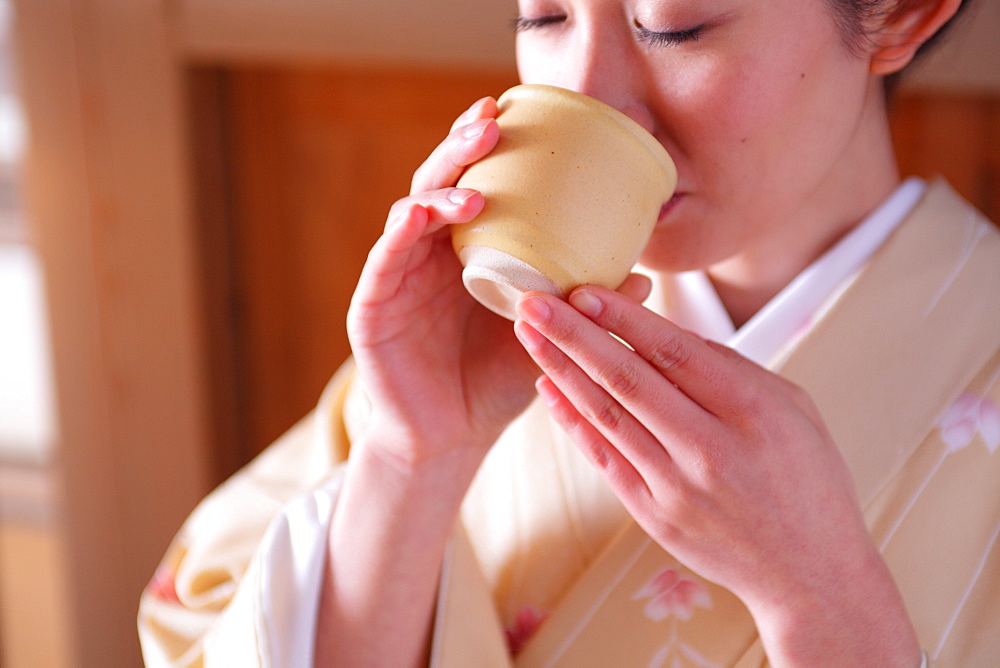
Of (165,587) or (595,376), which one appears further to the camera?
(165,587)

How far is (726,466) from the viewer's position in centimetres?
61

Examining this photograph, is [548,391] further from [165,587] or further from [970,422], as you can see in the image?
[165,587]

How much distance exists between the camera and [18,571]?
70.6 inches

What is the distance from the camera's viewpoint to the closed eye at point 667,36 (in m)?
0.71

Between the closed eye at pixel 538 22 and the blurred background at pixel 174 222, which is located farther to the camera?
the blurred background at pixel 174 222

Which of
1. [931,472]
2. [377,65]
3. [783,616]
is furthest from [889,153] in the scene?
[377,65]

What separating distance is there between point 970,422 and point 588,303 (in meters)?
0.45

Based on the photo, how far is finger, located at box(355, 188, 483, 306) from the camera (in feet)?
2.02

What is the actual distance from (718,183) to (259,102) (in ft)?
4.10

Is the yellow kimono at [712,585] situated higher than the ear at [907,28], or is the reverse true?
the ear at [907,28]

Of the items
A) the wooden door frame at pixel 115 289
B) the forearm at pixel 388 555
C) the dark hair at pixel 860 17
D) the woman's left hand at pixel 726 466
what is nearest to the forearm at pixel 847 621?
the woman's left hand at pixel 726 466

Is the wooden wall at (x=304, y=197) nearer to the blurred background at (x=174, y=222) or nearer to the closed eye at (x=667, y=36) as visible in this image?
the blurred background at (x=174, y=222)

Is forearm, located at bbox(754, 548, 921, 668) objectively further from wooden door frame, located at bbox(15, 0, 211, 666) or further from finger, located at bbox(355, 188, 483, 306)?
wooden door frame, located at bbox(15, 0, 211, 666)

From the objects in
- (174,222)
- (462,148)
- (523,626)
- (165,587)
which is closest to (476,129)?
(462,148)
